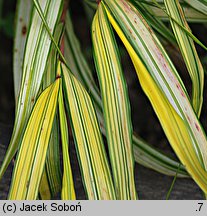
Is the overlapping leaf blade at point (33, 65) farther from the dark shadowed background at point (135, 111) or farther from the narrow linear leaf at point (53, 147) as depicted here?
the dark shadowed background at point (135, 111)

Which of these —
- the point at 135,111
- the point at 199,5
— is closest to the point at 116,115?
the point at 199,5

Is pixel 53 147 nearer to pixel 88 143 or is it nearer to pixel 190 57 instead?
pixel 88 143

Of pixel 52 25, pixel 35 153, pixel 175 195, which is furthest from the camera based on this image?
pixel 175 195

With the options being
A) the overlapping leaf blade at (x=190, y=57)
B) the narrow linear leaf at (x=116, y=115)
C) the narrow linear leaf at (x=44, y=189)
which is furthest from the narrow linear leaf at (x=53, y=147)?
the overlapping leaf blade at (x=190, y=57)

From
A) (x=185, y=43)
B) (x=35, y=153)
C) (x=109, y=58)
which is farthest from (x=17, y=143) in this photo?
(x=185, y=43)

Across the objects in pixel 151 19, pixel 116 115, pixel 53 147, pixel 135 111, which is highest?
pixel 151 19

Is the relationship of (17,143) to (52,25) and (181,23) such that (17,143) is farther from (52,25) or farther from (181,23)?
(181,23)
